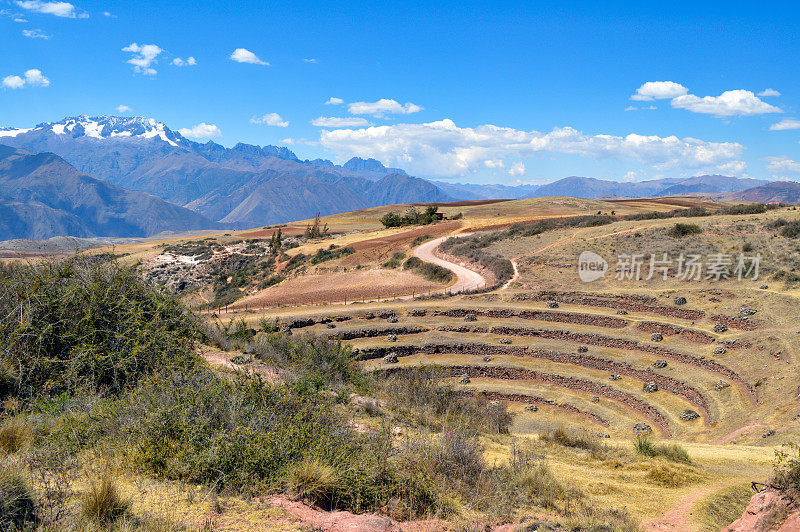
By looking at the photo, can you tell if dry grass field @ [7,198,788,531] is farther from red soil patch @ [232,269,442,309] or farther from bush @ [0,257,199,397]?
bush @ [0,257,199,397]

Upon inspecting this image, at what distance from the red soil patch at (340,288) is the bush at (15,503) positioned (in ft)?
93.9

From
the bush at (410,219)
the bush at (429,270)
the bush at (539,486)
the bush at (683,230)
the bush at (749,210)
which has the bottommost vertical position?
the bush at (539,486)

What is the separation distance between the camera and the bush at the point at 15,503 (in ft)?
11.8

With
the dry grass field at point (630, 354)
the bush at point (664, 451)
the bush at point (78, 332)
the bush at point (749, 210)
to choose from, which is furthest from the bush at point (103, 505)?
the bush at point (749, 210)

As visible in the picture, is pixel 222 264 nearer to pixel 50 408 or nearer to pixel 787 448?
pixel 50 408

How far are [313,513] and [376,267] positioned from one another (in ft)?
127

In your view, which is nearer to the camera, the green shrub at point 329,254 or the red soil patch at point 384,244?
the red soil patch at point 384,244

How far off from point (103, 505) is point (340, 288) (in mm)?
32484

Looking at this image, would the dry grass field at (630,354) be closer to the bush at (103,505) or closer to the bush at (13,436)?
the bush at (103,505)

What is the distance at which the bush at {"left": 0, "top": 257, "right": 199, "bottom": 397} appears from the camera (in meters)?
7.05

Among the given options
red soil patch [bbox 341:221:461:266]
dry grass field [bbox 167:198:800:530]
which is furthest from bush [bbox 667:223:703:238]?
red soil patch [bbox 341:221:461:266]

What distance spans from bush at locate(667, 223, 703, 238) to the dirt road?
16.2 m

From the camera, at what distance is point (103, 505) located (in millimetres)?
4008

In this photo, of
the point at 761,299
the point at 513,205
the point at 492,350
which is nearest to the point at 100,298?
the point at 492,350
